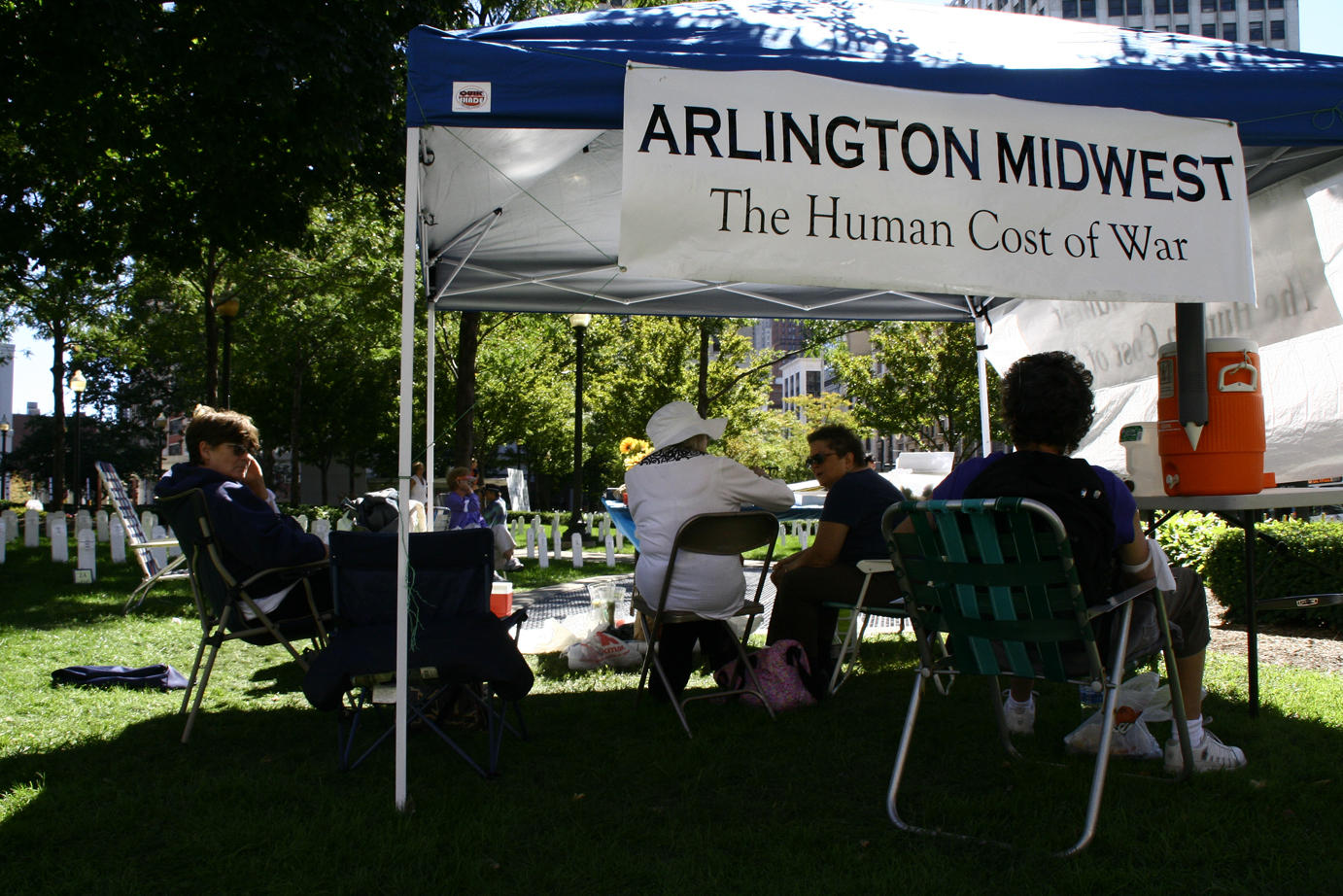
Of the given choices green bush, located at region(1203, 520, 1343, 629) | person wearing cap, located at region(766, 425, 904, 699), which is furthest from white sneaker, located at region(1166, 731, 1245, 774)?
green bush, located at region(1203, 520, 1343, 629)

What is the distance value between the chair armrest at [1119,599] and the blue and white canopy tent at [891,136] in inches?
43.7

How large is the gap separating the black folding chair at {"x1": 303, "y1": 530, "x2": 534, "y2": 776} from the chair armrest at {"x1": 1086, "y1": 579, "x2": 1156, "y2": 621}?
1.96 meters

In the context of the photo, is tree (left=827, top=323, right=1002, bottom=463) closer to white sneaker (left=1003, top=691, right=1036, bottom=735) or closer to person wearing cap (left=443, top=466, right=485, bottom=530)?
person wearing cap (left=443, top=466, right=485, bottom=530)

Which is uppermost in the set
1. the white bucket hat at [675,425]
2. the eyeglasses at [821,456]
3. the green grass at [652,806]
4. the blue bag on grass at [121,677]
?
the white bucket hat at [675,425]

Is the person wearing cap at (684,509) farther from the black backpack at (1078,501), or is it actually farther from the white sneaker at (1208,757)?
the white sneaker at (1208,757)

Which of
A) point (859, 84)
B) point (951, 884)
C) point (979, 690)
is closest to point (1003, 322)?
point (979, 690)

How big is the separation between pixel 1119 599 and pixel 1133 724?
40.2 inches

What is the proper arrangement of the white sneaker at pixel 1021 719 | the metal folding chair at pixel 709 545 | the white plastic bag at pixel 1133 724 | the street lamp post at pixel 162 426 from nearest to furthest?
the white plastic bag at pixel 1133 724 → the white sneaker at pixel 1021 719 → the metal folding chair at pixel 709 545 → the street lamp post at pixel 162 426

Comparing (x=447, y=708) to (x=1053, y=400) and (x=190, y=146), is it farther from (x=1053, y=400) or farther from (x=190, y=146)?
(x=190, y=146)

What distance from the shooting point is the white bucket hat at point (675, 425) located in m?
4.59

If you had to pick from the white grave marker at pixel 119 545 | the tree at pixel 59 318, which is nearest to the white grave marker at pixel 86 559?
the white grave marker at pixel 119 545

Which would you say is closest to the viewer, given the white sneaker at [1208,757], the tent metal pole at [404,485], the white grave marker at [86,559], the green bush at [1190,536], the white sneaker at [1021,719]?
the tent metal pole at [404,485]

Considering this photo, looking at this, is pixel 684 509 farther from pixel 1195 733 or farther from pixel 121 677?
pixel 121 677

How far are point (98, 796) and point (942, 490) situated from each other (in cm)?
316
